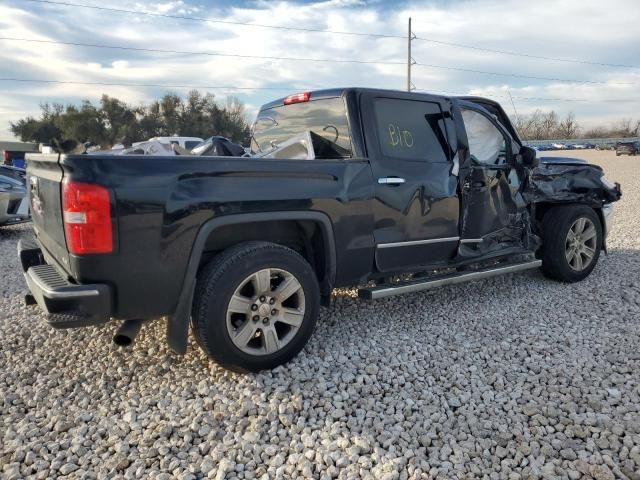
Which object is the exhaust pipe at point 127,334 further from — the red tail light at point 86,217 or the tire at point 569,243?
the tire at point 569,243

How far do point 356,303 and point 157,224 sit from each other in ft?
7.94

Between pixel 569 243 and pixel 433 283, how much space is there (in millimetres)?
2218

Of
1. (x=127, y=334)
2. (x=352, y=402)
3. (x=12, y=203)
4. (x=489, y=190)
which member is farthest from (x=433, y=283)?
(x=12, y=203)

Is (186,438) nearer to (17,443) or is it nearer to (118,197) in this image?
(17,443)

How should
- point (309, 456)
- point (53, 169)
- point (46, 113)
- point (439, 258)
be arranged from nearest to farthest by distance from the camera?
point (309, 456), point (53, 169), point (439, 258), point (46, 113)

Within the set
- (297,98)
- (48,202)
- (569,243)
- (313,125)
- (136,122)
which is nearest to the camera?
(48,202)

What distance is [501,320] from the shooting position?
4.31m

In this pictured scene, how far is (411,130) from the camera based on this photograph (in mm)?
4078

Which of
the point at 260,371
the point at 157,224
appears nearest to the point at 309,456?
the point at 260,371

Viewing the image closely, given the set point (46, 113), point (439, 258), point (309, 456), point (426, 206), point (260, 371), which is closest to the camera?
point (309, 456)

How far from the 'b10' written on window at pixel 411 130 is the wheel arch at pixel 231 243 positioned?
0.89 metres

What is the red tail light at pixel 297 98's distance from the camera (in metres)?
4.26

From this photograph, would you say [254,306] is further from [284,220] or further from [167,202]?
[167,202]

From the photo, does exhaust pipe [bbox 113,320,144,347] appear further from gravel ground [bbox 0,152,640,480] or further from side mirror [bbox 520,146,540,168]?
side mirror [bbox 520,146,540,168]
